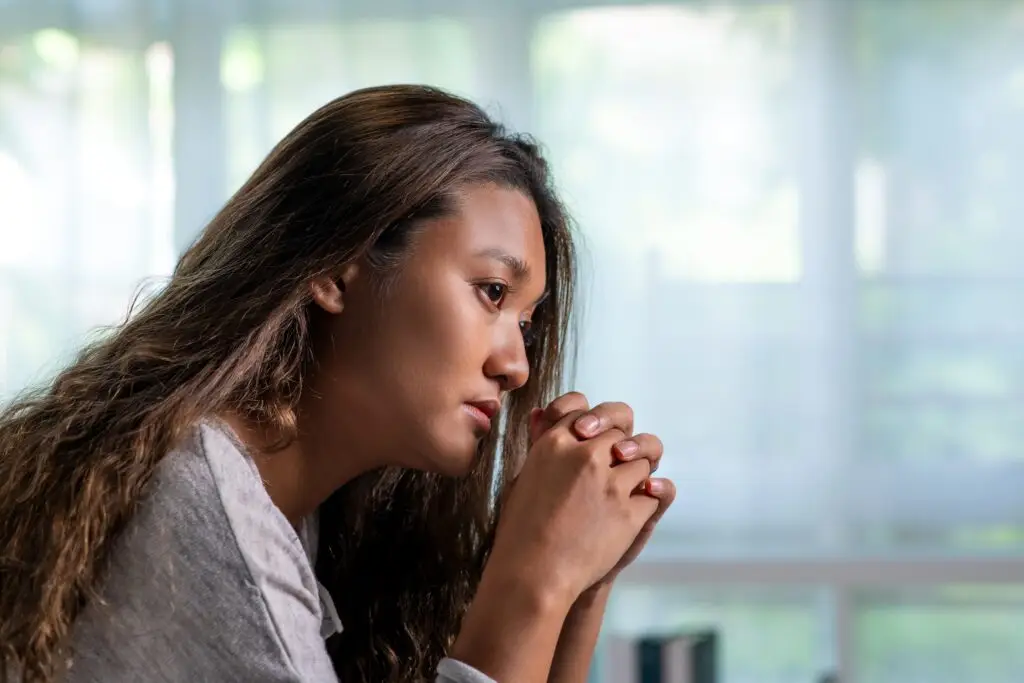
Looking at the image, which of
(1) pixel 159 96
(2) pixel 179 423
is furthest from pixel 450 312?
(1) pixel 159 96

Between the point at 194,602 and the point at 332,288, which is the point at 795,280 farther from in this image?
the point at 194,602

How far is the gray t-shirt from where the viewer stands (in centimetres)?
86

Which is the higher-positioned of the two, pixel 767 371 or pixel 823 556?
pixel 767 371

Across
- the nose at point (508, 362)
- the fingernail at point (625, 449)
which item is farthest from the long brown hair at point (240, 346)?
the fingernail at point (625, 449)

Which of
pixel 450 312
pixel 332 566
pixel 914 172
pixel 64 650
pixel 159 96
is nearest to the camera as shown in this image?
pixel 64 650

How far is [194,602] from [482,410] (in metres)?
0.32

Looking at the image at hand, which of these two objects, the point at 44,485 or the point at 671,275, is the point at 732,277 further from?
the point at 44,485

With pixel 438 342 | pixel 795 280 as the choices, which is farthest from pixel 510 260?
pixel 795 280

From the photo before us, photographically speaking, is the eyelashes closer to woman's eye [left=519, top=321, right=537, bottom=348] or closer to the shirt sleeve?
woman's eye [left=519, top=321, right=537, bottom=348]

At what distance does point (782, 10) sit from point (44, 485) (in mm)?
1765

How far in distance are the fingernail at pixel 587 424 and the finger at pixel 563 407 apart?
3 cm

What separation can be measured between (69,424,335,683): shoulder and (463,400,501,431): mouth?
0.79ft

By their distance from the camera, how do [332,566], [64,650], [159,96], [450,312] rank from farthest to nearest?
1. [159,96]
2. [332,566]
3. [450,312]
4. [64,650]

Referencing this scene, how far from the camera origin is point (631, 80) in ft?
7.54
